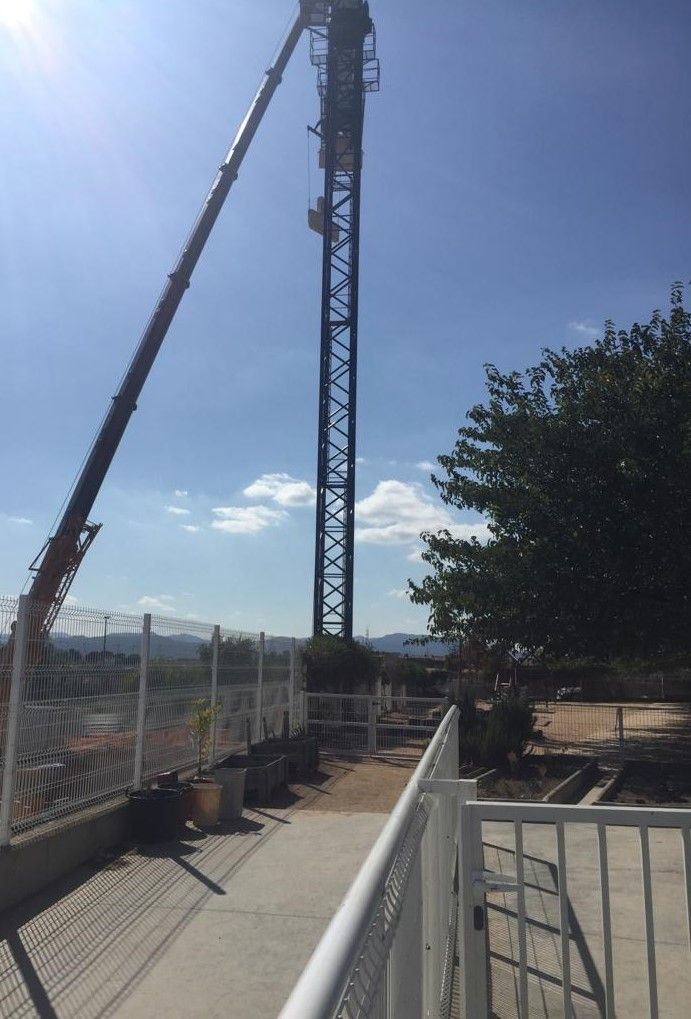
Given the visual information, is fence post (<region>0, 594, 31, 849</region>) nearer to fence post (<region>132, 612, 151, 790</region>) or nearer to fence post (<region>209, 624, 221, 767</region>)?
fence post (<region>132, 612, 151, 790</region>)

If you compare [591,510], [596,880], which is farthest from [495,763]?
[596,880]

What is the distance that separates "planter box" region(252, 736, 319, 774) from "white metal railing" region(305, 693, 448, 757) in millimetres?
2233

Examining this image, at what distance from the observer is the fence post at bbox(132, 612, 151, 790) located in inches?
386

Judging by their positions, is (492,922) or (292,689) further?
(292,689)

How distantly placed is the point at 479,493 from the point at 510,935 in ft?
39.7

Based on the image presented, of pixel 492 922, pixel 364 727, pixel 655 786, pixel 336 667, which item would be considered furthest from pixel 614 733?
pixel 492 922

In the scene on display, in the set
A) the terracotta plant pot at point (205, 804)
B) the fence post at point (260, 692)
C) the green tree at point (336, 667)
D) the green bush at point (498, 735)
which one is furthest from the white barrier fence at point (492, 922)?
the green tree at point (336, 667)

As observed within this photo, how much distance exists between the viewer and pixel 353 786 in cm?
1316

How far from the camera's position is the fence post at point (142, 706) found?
9.80 m

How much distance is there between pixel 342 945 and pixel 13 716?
6.19m

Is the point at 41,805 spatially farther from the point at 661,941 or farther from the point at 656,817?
the point at 656,817

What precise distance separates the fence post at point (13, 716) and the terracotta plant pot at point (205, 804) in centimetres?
332

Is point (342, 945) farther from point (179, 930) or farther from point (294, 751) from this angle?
point (294, 751)

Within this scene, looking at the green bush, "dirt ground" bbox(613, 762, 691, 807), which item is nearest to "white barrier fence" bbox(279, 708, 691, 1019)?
"dirt ground" bbox(613, 762, 691, 807)
